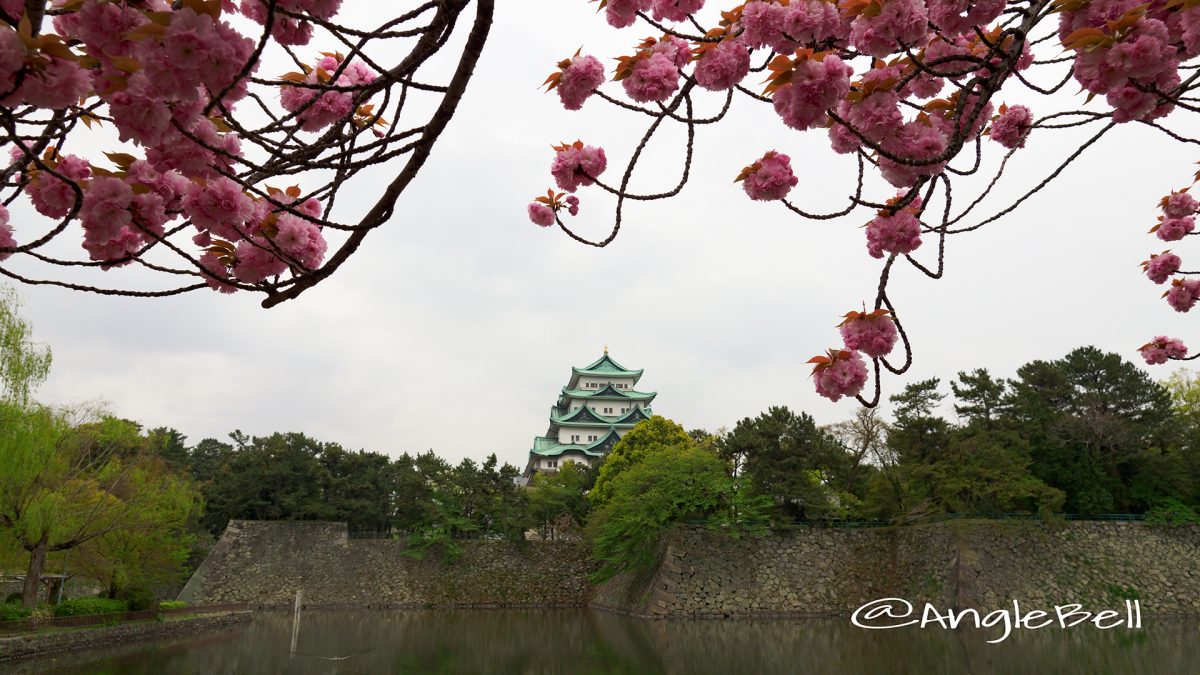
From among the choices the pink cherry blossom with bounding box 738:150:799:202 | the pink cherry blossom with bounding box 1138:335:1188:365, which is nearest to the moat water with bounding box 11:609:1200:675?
the pink cherry blossom with bounding box 1138:335:1188:365

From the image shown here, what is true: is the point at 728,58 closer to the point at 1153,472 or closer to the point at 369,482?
the point at 1153,472

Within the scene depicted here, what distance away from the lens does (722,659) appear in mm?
11250

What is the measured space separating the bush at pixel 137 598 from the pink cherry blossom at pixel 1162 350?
17864mm

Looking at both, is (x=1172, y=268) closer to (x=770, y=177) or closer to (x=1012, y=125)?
(x=1012, y=125)

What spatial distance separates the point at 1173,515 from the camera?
18.7 meters

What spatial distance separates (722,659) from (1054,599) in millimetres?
11014

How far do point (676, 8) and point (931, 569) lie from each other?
61.8 feet

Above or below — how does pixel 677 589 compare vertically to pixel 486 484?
below

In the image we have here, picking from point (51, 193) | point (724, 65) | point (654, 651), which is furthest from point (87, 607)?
point (724, 65)

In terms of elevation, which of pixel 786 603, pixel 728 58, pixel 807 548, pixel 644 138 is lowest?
pixel 786 603

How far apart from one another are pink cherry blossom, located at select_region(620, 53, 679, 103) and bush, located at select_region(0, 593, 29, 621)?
47.9 feet

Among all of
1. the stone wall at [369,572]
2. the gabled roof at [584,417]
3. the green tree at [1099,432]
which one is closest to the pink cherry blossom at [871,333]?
the green tree at [1099,432]

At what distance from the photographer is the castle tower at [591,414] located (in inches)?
1517

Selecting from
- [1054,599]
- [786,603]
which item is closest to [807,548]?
[786,603]
